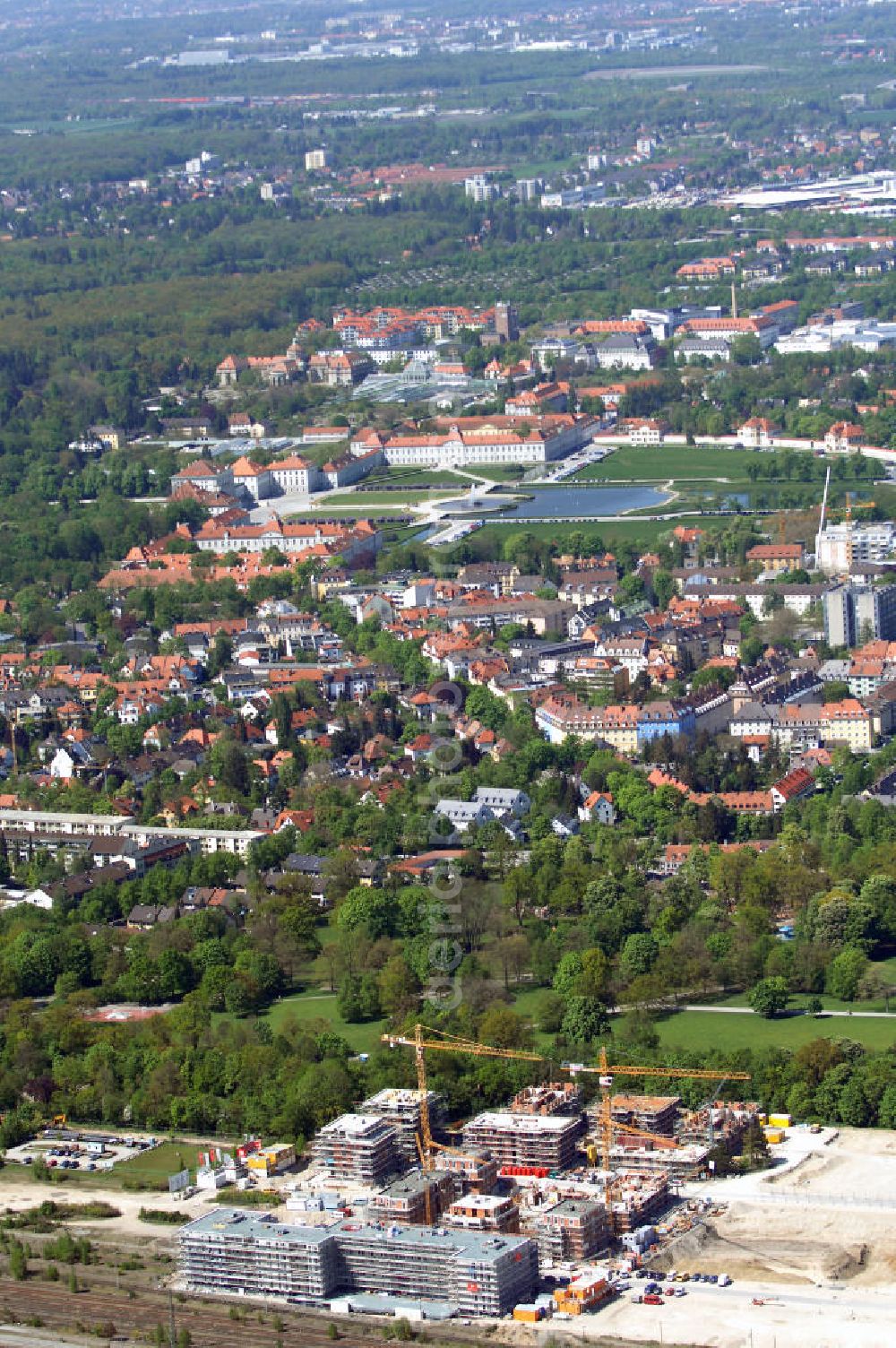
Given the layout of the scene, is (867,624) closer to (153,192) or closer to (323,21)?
(153,192)

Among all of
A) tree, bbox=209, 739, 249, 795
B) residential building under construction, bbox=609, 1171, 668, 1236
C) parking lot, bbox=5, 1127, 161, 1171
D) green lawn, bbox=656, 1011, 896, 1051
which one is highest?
residential building under construction, bbox=609, 1171, 668, 1236

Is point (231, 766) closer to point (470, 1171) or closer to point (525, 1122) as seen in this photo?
point (525, 1122)

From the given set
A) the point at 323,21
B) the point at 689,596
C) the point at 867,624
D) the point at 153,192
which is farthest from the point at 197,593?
the point at 323,21

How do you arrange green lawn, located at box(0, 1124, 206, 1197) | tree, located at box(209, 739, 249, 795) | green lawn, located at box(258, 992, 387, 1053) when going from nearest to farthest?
green lawn, located at box(0, 1124, 206, 1197) < green lawn, located at box(258, 992, 387, 1053) < tree, located at box(209, 739, 249, 795)

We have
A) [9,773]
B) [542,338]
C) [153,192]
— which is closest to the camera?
[9,773]

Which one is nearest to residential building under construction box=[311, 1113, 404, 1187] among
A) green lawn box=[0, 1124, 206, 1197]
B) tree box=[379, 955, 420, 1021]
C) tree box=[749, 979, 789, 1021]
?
green lawn box=[0, 1124, 206, 1197]

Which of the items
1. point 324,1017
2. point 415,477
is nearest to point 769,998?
point 324,1017

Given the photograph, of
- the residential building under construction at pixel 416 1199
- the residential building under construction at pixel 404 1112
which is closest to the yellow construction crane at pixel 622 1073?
the residential building under construction at pixel 404 1112

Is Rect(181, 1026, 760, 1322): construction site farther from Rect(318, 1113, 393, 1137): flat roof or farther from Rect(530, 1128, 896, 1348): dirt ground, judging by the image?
Rect(530, 1128, 896, 1348): dirt ground
